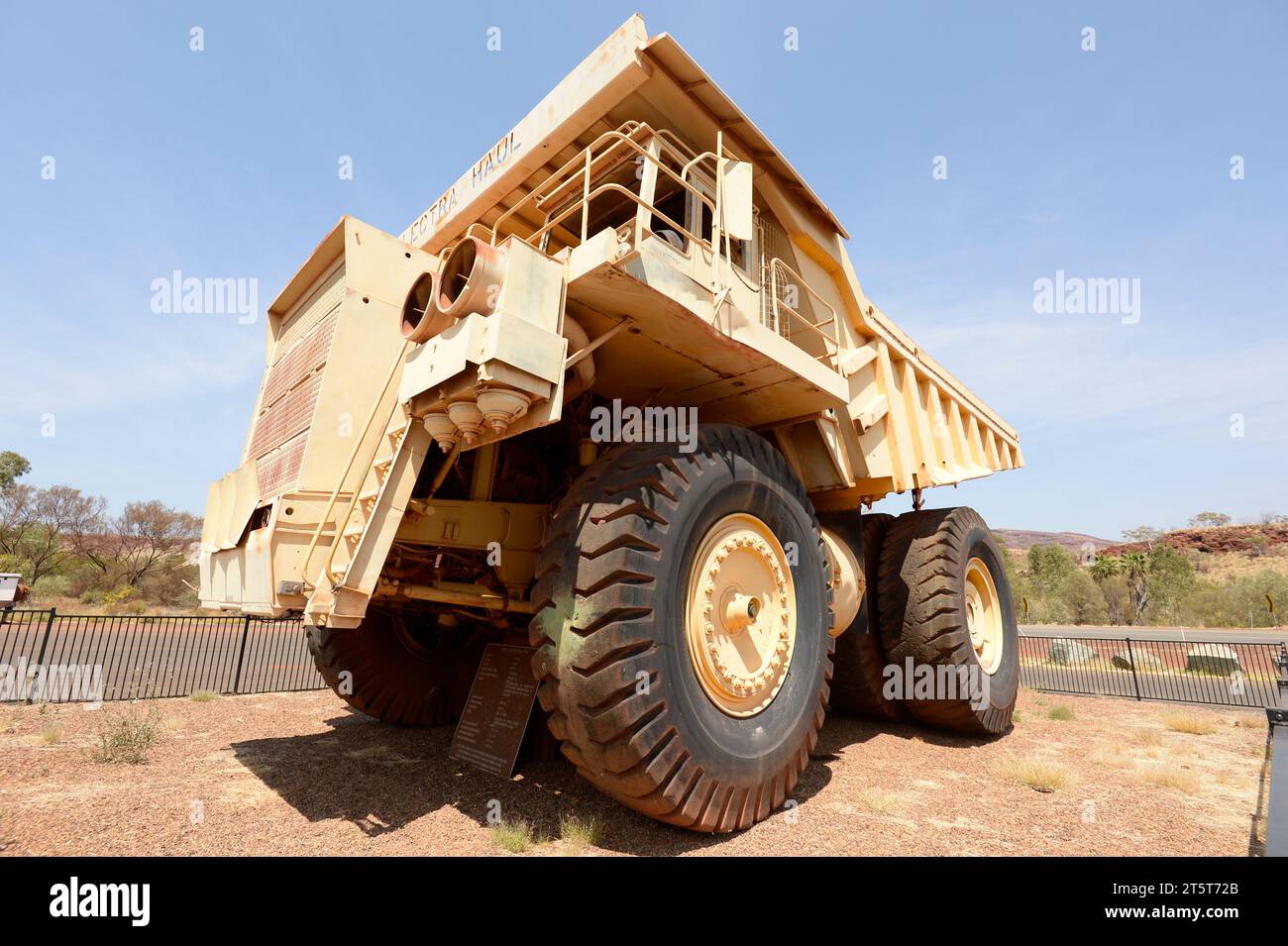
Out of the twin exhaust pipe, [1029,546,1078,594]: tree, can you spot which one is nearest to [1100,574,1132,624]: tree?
[1029,546,1078,594]: tree

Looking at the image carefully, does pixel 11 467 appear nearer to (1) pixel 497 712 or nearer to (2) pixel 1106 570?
(1) pixel 497 712

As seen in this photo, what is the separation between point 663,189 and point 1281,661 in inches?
389

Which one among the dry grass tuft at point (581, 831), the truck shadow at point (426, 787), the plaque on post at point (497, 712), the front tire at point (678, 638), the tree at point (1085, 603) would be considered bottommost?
the tree at point (1085, 603)

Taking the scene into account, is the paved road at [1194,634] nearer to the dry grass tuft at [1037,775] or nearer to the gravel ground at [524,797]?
the gravel ground at [524,797]

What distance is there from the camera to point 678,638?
3.58 m

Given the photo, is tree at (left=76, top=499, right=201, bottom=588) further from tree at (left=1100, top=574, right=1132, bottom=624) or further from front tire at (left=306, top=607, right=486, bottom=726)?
tree at (left=1100, top=574, right=1132, bottom=624)

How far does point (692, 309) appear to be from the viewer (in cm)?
380

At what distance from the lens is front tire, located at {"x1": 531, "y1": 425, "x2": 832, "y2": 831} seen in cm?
329

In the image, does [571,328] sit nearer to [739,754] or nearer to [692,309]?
[692,309]

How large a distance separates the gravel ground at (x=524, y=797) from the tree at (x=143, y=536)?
99.6 feet

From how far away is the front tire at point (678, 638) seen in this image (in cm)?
329

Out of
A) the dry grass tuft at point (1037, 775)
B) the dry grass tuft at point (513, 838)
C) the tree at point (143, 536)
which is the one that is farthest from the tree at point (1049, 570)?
the tree at point (143, 536)

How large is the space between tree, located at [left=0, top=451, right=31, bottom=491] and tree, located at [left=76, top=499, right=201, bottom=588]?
4.62 meters

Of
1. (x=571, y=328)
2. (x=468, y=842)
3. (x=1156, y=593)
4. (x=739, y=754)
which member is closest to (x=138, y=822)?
(x=468, y=842)
